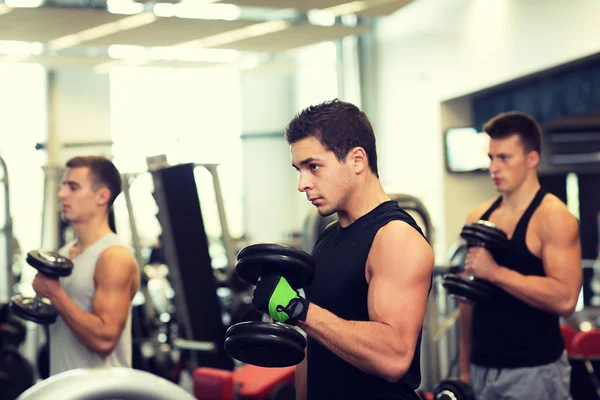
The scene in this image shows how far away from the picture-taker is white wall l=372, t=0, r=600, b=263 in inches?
218

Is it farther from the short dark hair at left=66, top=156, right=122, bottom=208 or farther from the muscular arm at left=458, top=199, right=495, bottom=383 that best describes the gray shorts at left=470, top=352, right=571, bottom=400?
the short dark hair at left=66, top=156, right=122, bottom=208

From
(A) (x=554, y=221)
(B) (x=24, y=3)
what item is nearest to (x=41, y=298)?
(A) (x=554, y=221)

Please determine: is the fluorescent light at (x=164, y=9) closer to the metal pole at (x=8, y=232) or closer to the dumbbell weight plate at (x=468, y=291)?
the metal pole at (x=8, y=232)

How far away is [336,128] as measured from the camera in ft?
5.19

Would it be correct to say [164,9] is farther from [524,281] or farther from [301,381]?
[301,381]

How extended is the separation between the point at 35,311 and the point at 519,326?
149 centimetres

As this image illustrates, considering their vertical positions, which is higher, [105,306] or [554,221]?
[554,221]

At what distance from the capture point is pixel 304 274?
1524 millimetres

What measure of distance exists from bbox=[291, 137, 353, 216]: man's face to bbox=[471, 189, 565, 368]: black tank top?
0.94m

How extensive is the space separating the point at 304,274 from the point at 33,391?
27.9 inches

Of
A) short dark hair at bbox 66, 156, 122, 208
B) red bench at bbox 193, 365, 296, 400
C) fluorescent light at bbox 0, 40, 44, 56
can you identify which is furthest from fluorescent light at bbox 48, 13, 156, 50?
short dark hair at bbox 66, 156, 122, 208

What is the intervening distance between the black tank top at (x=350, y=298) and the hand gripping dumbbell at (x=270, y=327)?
2.7 inches

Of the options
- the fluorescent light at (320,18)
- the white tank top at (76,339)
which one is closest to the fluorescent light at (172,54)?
the fluorescent light at (320,18)

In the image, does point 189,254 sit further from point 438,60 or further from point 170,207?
point 438,60
